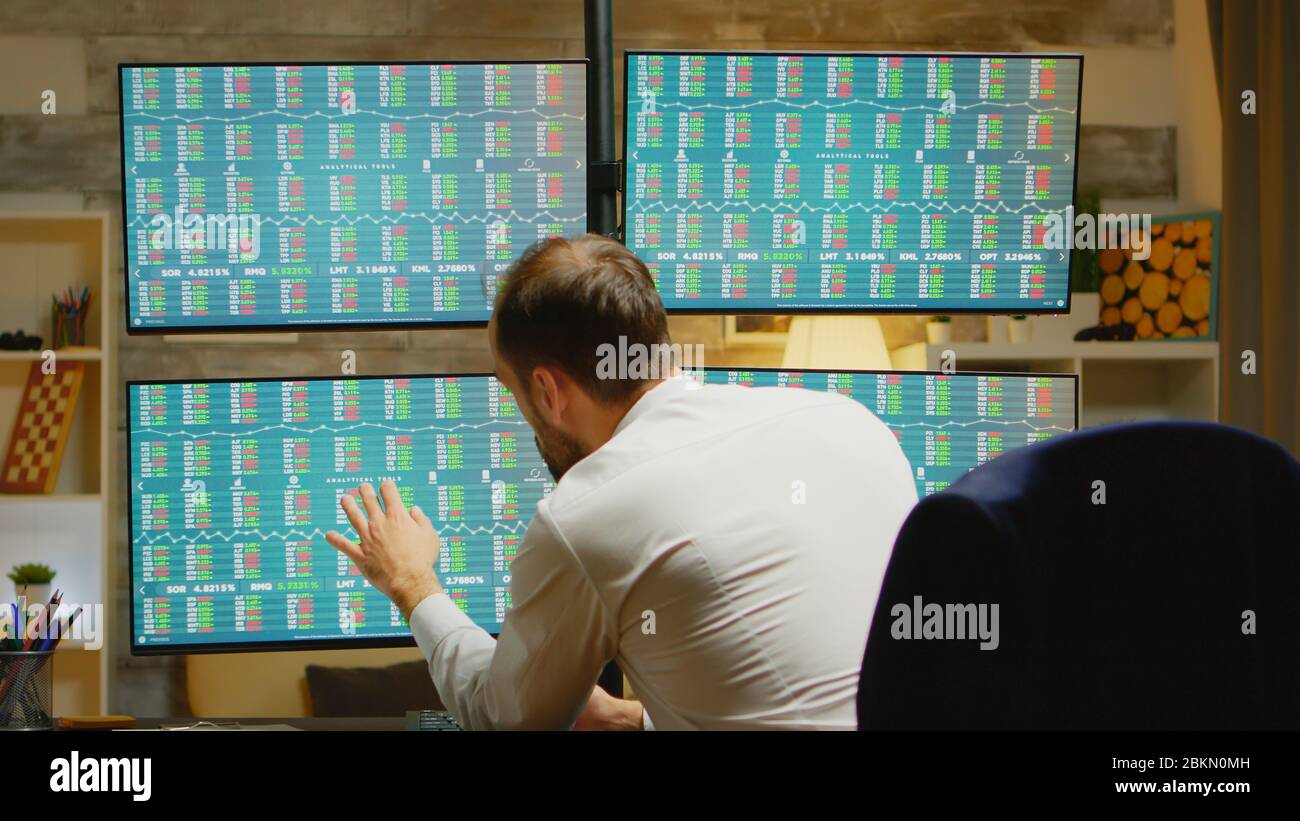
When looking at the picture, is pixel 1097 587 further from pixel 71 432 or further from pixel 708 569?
pixel 71 432

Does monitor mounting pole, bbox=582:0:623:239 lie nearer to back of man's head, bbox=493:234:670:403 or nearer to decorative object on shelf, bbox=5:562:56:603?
back of man's head, bbox=493:234:670:403

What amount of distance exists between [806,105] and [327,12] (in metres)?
2.05

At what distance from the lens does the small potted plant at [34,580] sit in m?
2.97

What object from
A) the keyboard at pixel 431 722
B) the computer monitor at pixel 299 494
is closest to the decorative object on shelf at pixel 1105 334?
the computer monitor at pixel 299 494

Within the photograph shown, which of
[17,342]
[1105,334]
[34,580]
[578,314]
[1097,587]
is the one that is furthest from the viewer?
[1105,334]

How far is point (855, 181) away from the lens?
1.86 meters

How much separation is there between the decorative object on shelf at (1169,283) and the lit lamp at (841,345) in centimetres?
81

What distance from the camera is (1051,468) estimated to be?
2.45 ft

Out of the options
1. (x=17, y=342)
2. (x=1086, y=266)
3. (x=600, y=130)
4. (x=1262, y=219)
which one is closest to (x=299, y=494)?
(x=600, y=130)

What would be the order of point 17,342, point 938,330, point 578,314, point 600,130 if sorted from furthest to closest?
point 938,330
point 17,342
point 600,130
point 578,314

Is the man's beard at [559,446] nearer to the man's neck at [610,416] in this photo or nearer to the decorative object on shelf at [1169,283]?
the man's neck at [610,416]

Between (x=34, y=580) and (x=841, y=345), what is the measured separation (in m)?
2.26

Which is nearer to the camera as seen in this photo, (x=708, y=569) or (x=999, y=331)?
(x=708, y=569)

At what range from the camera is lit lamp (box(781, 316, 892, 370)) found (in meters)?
2.96
